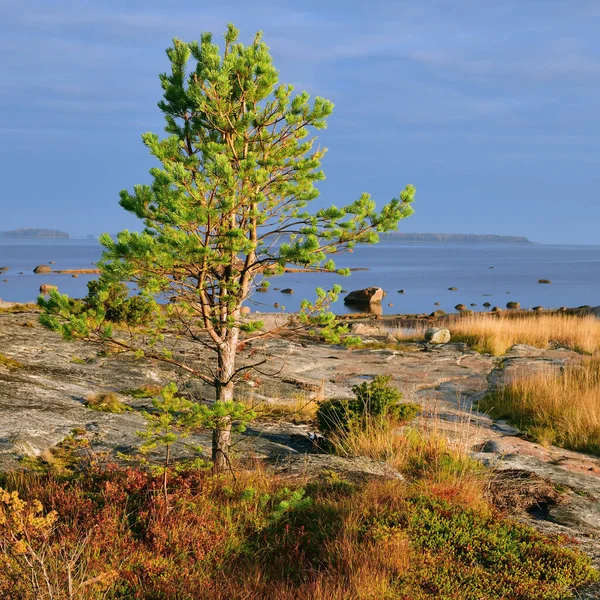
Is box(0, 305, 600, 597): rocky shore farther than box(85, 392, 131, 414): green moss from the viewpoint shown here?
No

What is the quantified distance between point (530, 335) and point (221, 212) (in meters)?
16.1

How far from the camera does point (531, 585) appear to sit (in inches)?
177

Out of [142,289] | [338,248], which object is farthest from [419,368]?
[142,289]

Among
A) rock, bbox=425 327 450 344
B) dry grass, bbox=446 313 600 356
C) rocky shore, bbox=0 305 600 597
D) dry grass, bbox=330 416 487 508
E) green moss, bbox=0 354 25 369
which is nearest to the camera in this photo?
dry grass, bbox=330 416 487 508

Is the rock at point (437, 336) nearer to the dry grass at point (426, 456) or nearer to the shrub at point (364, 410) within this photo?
the shrub at point (364, 410)

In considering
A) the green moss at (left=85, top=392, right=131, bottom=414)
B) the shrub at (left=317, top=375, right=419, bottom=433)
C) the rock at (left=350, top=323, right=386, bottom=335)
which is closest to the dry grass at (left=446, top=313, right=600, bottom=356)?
the rock at (left=350, top=323, right=386, bottom=335)

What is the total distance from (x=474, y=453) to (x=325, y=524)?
310cm

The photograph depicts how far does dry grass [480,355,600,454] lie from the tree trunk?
4.94m

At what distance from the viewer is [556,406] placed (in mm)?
10078

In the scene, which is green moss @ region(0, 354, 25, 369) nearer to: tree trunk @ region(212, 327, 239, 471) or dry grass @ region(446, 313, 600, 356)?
tree trunk @ region(212, 327, 239, 471)

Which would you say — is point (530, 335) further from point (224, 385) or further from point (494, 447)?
point (224, 385)

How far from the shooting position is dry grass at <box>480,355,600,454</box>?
9211 millimetres

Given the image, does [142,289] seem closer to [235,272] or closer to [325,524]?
[235,272]

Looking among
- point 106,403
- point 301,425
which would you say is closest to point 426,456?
point 301,425
